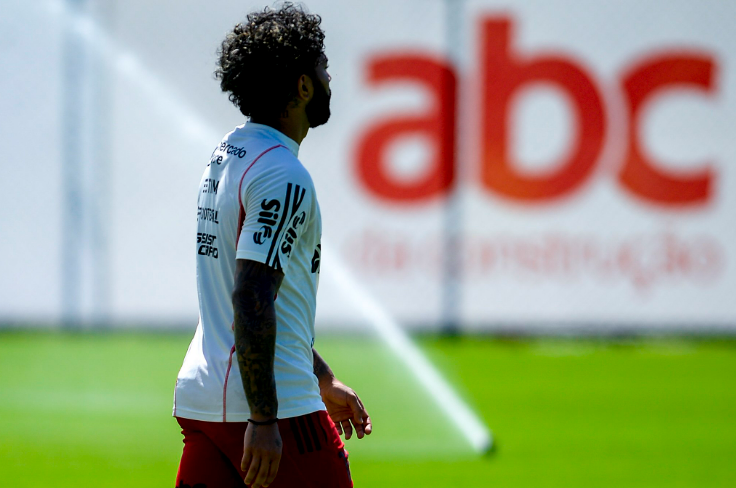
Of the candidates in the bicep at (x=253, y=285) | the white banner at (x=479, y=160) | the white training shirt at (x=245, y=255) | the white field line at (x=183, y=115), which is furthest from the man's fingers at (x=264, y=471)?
the white banner at (x=479, y=160)

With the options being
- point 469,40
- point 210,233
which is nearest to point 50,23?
point 469,40

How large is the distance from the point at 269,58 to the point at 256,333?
645 millimetres

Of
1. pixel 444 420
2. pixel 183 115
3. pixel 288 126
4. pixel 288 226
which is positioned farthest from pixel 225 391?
pixel 183 115

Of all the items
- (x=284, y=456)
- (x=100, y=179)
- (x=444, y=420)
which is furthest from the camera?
(x=100, y=179)

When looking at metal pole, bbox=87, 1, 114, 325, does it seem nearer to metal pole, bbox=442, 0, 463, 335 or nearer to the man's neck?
metal pole, bbox=442, 0, 463, 335

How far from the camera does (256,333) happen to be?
2.04 metres

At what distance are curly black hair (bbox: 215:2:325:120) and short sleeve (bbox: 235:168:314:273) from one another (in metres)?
0.24

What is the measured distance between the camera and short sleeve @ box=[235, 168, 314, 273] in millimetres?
2064

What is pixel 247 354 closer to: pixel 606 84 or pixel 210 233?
pixel 210 233

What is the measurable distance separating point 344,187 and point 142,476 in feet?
16.2

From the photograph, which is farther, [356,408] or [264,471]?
[356,408]

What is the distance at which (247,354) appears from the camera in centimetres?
204

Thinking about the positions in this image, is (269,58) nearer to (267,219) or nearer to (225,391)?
(267,219)

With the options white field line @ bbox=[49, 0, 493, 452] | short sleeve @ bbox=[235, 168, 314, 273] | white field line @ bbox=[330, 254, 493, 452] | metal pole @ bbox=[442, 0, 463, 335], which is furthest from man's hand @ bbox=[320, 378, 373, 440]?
metal pole @ bbox=[442, 0, 463, 335]
